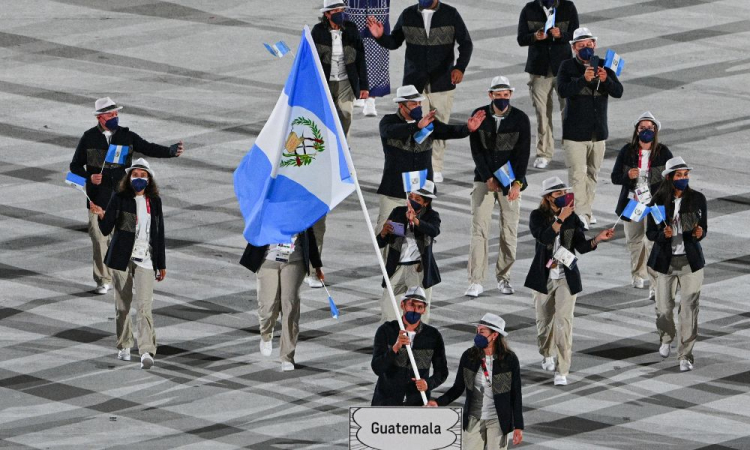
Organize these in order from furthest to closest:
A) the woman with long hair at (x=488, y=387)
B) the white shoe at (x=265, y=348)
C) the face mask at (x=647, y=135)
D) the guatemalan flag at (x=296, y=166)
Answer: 1. the face mask at (x=647, y=135)
2. the white shoe at (x=265, y=348)
3. the guatemalan flag at (x=296, y=166)
4. the woman with long hair at (x=488, y=387)

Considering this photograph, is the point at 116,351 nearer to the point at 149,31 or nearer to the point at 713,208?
the point at 713,208

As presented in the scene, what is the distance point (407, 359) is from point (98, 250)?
528cm

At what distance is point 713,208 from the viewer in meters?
24.3

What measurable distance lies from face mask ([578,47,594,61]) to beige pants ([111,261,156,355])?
5.58 meters

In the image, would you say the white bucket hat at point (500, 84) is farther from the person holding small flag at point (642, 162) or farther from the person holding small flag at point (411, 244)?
the person holding small flag at point (411, 244)

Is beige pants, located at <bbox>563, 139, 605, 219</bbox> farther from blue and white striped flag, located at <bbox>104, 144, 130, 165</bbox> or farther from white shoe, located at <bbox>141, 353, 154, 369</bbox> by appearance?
white shoe, located at <bbox>141, 353, 154, 369</bbox>

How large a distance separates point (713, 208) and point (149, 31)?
10.2 m

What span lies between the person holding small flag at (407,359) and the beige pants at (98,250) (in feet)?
16.2

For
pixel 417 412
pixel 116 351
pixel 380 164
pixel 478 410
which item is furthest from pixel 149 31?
pixel 417 412

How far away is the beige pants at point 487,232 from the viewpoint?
21562 mm

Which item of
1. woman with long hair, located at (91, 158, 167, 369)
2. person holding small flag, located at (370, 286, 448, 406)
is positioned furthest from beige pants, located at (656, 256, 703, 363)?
woman with long hair, located at (91, 158, 167, 369)

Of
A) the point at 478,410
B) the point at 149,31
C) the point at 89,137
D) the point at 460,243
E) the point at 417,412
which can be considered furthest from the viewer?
the point at 149,31

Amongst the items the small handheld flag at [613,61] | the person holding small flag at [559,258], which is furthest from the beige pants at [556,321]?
the small handheld flag at [613,61]

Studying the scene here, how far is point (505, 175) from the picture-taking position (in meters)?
21.5
